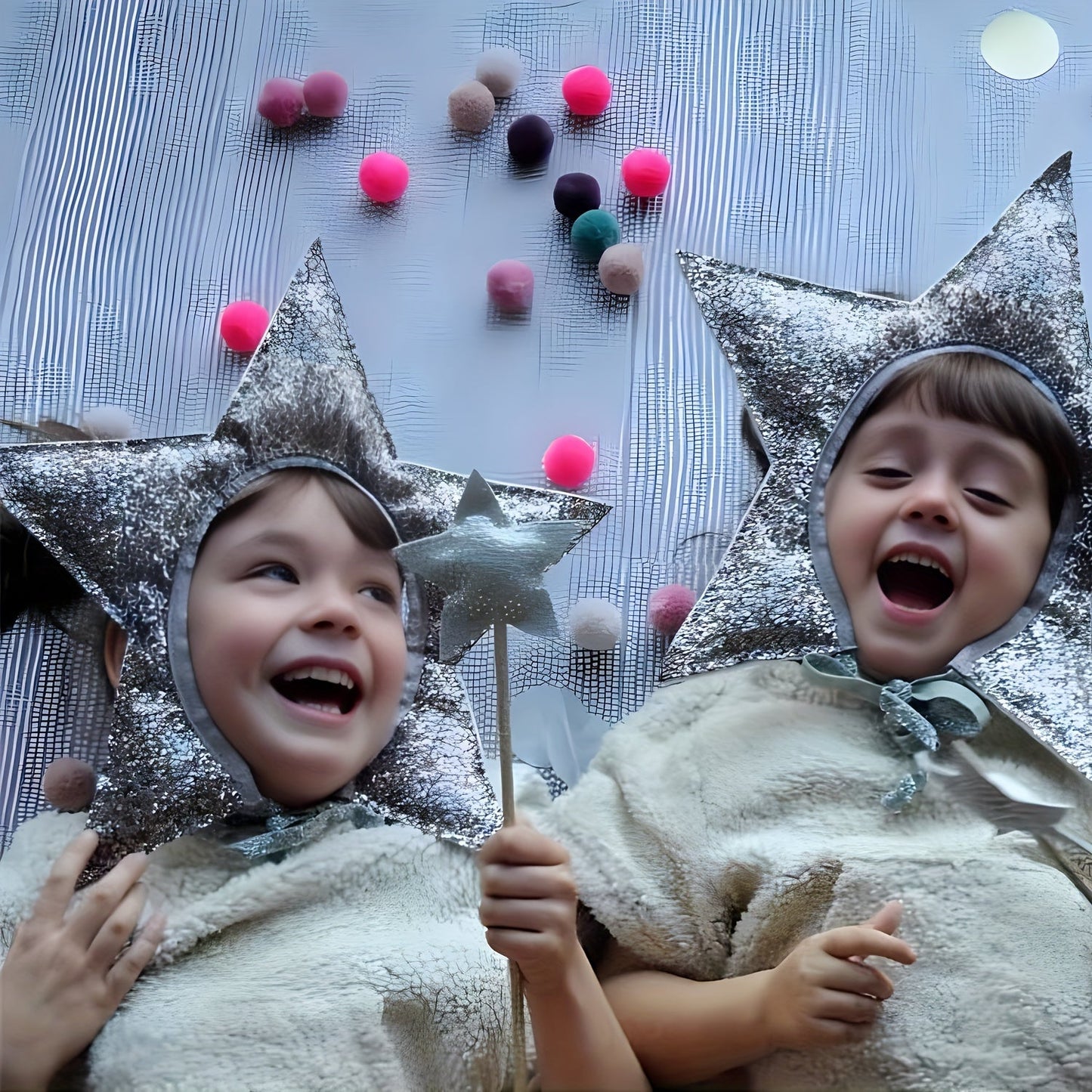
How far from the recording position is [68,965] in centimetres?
92

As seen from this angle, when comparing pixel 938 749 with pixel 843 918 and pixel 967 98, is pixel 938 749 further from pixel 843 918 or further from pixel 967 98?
pixel 967 98

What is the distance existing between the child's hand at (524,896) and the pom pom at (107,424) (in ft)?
1.56

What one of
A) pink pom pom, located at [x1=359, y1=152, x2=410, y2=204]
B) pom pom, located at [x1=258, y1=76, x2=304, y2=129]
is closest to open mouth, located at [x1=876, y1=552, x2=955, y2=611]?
pink pom pom, located at [x1=359, y1=152, x2=410, y2=204]

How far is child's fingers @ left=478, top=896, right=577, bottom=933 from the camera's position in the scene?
86 centimetres

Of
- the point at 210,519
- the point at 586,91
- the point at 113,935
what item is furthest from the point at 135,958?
the point at 586,91

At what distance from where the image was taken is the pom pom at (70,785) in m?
1.05

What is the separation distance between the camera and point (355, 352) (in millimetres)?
1085

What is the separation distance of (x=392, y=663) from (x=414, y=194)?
1.35 feet

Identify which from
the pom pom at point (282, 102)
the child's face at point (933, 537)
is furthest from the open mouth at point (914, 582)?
the pom pom at point (282, 102)

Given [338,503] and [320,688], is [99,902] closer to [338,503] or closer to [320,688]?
[320,688]

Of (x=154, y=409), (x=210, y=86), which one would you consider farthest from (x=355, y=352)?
(x=210, y=86)

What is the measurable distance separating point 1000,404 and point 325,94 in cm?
59

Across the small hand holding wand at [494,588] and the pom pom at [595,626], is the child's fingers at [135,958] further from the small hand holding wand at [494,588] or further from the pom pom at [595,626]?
the pom pom at [595,626]

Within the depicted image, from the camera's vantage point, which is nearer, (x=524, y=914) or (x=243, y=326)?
(x=524, y=914)
